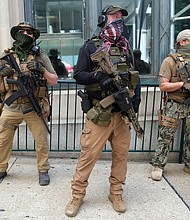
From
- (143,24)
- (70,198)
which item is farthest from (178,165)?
(143,24)

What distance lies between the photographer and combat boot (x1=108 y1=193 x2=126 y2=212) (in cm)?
339

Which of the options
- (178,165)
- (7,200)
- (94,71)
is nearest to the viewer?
(94,71)

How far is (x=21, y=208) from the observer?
3475mm

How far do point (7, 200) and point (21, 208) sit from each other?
0.26 meters

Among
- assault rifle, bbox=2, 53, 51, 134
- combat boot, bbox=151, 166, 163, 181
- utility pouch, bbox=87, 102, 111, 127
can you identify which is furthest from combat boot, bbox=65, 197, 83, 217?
combat boot, bbox=151, 166, 163, 181

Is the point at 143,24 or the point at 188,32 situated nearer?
the point at 188,32

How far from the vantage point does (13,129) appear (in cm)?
401

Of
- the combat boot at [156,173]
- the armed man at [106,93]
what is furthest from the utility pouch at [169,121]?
the armed man at [106,93]

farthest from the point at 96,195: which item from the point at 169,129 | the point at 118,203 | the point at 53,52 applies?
the point at 53,52

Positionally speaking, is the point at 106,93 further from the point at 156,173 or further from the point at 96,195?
the point at 156,173

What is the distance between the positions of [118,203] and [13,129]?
1.50 metres

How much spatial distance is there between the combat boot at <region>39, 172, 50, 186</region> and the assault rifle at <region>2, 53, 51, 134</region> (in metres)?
0.76

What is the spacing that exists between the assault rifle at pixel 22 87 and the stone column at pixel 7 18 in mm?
1401

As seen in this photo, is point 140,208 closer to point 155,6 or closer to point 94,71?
point 94,71
